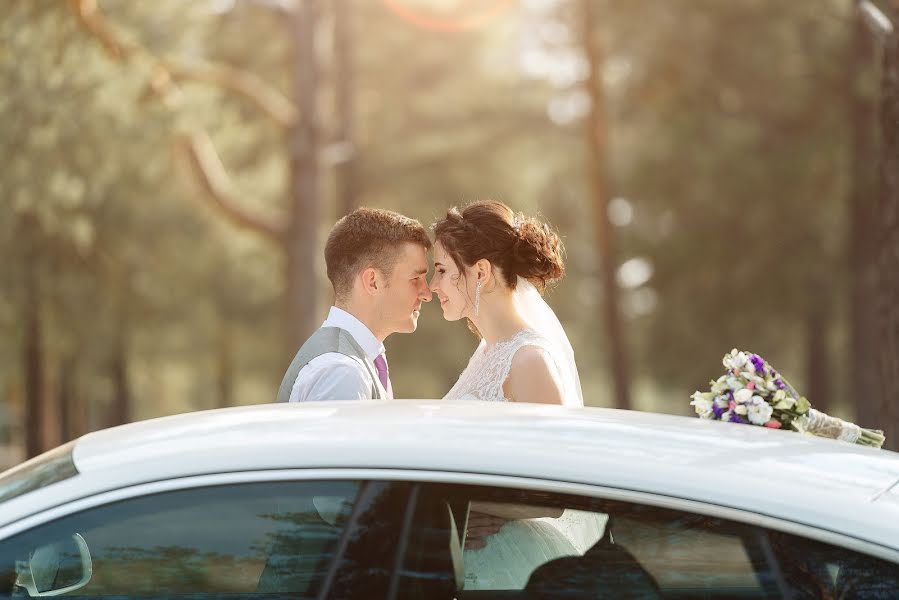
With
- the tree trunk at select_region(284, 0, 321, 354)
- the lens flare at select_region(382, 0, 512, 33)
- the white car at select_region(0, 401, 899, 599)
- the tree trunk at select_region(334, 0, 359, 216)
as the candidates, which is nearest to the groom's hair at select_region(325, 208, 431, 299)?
the white car at select_region(0, 401, 899, 599)

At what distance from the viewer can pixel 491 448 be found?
2.41m

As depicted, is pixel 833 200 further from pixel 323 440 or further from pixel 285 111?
pixel 323 440

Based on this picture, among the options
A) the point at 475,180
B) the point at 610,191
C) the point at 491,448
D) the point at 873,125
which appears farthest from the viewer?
the point at 475,180

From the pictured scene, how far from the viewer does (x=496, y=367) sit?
15.2 ft

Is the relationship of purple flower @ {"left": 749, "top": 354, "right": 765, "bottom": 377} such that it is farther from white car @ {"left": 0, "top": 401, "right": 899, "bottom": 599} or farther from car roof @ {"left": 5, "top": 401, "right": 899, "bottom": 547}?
white car @ {"left": 0, "top": 401, "right": 899, "bottom": 599}

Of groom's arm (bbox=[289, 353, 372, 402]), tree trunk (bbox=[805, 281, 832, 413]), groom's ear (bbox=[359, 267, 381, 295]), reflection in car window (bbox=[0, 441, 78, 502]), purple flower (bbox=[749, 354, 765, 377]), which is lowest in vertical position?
tree trunk (bbox=[805, 281, 832, 413])

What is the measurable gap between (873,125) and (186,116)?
11617 millimetres

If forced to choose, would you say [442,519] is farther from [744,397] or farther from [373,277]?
[373,277]

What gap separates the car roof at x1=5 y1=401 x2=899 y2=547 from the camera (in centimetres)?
232

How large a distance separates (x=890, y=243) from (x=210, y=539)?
6037mm

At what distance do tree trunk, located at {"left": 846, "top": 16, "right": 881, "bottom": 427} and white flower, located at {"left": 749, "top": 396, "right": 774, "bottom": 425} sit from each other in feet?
54.8

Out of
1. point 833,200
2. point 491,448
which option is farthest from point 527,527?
point 833,200

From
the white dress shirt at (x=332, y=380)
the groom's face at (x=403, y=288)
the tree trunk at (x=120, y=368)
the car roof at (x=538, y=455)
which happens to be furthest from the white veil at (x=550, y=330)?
the tree trunk at (x=120, y=368)

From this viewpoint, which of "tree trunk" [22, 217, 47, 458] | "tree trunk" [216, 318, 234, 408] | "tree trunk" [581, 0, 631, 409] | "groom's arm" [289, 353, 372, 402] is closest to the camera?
"groom's arm" [289, 353, 372, 402]
